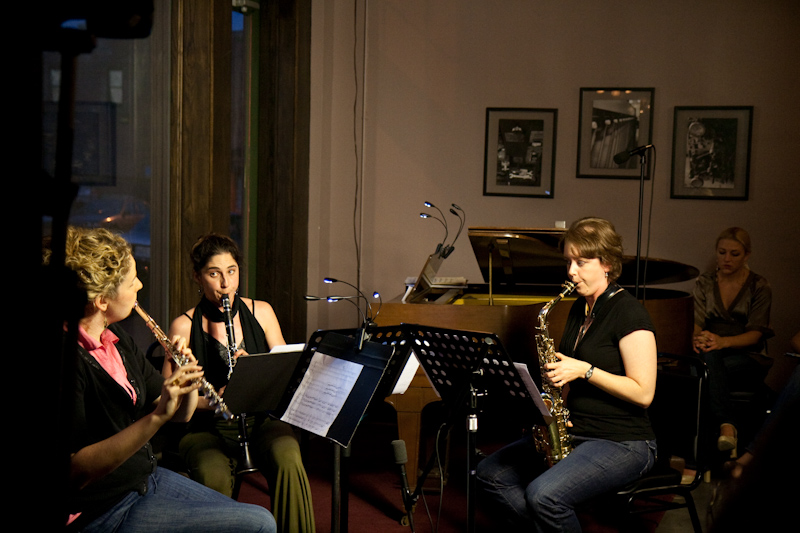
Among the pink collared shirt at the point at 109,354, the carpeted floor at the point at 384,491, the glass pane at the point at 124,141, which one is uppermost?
the glass pane at the point at 124,141

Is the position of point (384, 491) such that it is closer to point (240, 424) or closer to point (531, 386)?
point (240, 424)

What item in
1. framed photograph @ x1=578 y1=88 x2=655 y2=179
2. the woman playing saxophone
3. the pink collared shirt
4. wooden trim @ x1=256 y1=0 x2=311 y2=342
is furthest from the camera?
framed photograph @ x1=578 y1=88 x2=655 y2=179

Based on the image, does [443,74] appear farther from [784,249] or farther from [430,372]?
[430,372]

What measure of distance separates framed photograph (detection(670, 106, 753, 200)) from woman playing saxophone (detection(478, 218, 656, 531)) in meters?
3.22

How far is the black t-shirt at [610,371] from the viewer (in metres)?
2.53

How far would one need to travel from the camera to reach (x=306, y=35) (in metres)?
5.31

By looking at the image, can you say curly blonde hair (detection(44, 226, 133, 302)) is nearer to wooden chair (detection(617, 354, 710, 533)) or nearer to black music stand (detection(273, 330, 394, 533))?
black music stand (detection(273, 330, 394, 533))

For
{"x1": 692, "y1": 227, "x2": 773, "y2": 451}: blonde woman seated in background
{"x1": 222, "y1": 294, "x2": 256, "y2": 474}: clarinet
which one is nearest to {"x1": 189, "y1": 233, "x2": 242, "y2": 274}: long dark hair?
{"x1": 222, "y1": 294, "x2": 256, "y2": 474}: clarinet

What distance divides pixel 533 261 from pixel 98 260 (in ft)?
8.88

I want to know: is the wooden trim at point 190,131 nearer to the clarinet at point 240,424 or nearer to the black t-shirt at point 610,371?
the clarinet at point 240,424

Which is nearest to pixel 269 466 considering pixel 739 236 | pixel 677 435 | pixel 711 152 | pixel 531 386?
pixel 531 386

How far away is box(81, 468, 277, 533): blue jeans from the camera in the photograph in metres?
1.96

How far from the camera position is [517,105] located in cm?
573

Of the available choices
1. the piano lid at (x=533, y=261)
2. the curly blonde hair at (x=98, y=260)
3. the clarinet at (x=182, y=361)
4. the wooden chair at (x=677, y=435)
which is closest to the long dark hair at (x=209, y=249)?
the clarinet at (x=182, y=361)
